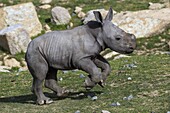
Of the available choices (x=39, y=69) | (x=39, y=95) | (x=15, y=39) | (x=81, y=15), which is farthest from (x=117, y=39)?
(x=81, y=15)

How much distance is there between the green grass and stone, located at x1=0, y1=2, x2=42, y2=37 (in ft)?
31.7

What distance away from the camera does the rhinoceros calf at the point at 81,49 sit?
1105 cm

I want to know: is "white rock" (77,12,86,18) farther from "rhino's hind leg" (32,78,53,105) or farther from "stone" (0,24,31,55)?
"rhino's hind leg" (32,78,53,105)

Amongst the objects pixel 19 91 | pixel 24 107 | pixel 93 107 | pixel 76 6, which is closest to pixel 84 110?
pixel 93 107

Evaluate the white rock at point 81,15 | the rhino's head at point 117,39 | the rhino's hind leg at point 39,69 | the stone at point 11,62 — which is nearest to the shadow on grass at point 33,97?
the rhino's hind leg at point 39,69

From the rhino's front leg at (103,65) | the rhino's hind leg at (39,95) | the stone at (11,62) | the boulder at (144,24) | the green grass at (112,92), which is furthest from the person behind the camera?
the boulder at (144,24)

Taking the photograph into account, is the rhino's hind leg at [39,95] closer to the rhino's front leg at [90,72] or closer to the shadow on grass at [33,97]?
the shadow on grass at [33,97]

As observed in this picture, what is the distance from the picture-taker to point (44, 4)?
29688 mm

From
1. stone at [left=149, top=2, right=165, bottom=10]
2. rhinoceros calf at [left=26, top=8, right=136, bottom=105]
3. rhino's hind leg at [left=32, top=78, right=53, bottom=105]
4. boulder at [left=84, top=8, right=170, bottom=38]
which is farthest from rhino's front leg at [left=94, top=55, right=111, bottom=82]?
stone at [left=149, top=2, right=165, bottom=10]

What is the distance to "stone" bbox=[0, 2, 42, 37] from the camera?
85.4ft

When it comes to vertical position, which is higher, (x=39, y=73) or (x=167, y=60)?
(x=39, y=73)

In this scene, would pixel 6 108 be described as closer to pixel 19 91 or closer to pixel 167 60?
pixel 19 91

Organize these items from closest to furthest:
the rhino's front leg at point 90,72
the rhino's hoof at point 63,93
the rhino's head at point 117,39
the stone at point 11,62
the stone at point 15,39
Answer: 1. the rhino's front leg at point 90,72
2. the rhino's head at point 117,39
3. the rhino's hoof at point 63,93
4. the stone at point 11,62
5. the stone at point 15,39

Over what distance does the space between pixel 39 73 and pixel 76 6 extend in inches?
696
